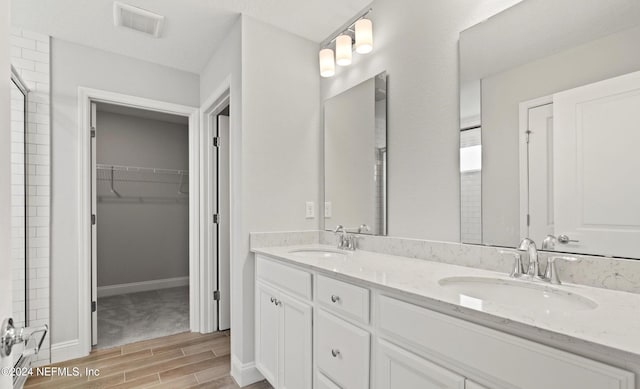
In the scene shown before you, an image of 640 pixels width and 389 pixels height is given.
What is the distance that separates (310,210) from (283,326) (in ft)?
3.00

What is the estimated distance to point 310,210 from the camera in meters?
2.42

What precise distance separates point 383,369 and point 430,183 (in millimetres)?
953

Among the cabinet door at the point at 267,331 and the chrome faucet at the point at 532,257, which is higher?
the chrome faucet at the point at 532,257

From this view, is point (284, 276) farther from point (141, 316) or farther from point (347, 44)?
point (141, 316)

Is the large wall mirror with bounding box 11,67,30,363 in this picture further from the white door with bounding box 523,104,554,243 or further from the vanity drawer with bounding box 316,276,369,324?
the white door with bounding box 523,104,554,243

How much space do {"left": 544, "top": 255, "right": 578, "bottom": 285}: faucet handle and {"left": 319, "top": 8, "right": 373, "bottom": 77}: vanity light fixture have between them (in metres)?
1.50

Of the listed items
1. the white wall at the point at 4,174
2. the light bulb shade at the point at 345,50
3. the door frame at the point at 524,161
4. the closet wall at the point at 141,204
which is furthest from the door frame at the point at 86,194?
the door frame at the point at 524,161

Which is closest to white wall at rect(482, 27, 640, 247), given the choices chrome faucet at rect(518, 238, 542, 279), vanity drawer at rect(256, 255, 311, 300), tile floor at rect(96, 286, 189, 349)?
chrome faucet at rect(518, 238, 542, 279)

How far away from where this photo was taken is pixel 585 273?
1.12m

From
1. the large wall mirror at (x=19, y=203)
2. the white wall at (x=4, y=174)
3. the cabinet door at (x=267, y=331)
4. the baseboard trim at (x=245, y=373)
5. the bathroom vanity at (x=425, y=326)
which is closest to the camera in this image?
the white wall at (x=4, y=174)

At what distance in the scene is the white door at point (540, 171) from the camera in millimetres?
1226

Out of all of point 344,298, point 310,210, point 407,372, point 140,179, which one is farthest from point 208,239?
point 407,372

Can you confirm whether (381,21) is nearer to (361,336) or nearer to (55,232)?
(361,336)

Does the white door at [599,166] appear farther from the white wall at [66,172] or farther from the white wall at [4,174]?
the white wall at [66,172]
